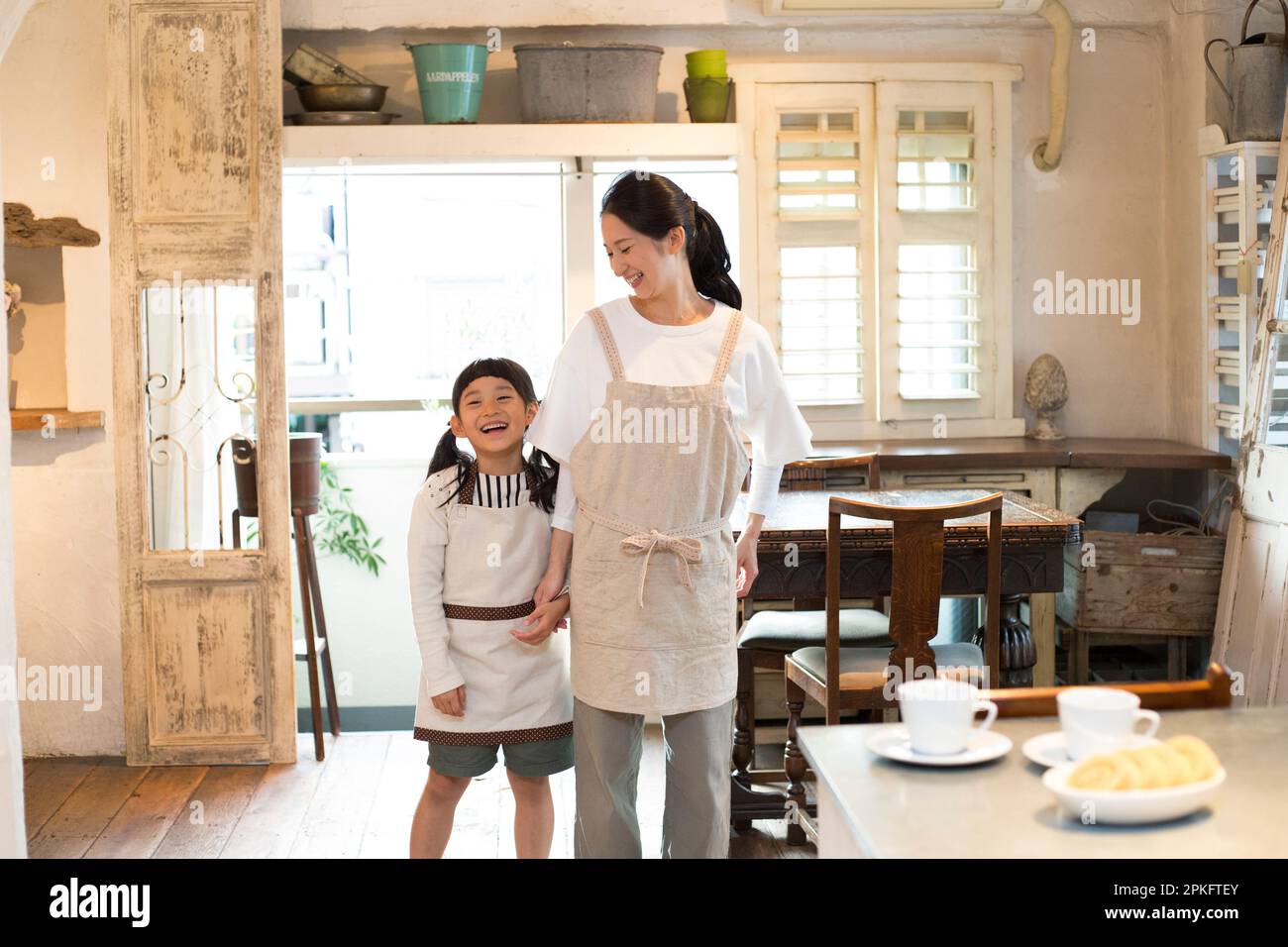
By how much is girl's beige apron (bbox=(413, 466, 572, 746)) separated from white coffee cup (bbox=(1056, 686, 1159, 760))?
4.57 ft

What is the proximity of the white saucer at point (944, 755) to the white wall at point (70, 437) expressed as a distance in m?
3.60

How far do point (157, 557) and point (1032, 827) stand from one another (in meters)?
3.69

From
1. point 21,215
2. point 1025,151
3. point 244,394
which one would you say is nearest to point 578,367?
point 244,394

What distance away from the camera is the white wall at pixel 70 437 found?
→ 4.58 m

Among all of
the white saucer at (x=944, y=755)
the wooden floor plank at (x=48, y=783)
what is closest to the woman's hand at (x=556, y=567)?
the white saucer at (x=944, y=755)

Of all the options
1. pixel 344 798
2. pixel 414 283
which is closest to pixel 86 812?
pixel 344 798

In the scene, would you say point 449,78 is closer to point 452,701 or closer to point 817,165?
point 817,165

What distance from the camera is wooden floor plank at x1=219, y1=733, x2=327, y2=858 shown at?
3.73 metres

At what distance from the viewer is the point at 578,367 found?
8.11 feet

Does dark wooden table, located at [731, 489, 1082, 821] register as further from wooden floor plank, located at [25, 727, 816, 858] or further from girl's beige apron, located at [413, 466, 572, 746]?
girl's beige apron, located at [413, 466, 572, 746]

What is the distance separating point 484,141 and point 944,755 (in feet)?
11.9

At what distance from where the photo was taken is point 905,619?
306cm
